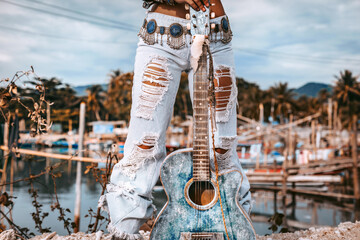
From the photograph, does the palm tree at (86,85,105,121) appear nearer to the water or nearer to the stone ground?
the water

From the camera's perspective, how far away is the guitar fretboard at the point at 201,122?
6.54 ft

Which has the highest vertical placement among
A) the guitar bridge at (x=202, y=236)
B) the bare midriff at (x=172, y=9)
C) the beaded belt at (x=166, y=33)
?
the bare midriff at (x=172, y=9)

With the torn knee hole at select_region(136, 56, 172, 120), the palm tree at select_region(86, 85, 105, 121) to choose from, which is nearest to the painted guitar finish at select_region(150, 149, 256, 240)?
the torn knee hole at select_region(136, 56, 172, 120)

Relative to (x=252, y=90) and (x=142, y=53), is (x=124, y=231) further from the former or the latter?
(x=252, y=90)

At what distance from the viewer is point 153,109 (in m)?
2.12

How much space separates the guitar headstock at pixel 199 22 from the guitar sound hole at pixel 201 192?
33.1 inches

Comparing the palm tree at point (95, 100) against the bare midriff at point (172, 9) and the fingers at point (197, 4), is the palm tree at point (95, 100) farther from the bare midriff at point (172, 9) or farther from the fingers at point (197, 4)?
the fingers at point (197, 4)

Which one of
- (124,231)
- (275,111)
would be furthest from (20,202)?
(275,111)

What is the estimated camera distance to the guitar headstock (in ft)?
6.59

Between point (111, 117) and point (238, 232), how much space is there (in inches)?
2128

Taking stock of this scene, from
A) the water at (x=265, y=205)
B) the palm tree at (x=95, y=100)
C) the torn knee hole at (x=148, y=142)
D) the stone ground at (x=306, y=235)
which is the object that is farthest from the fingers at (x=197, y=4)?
the palm tree at (x=95, y=100)

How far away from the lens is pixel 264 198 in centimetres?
1861

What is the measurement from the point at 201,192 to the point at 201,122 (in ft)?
1.30

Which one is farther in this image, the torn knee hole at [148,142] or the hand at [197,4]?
the torn knee hole at [148,142]
